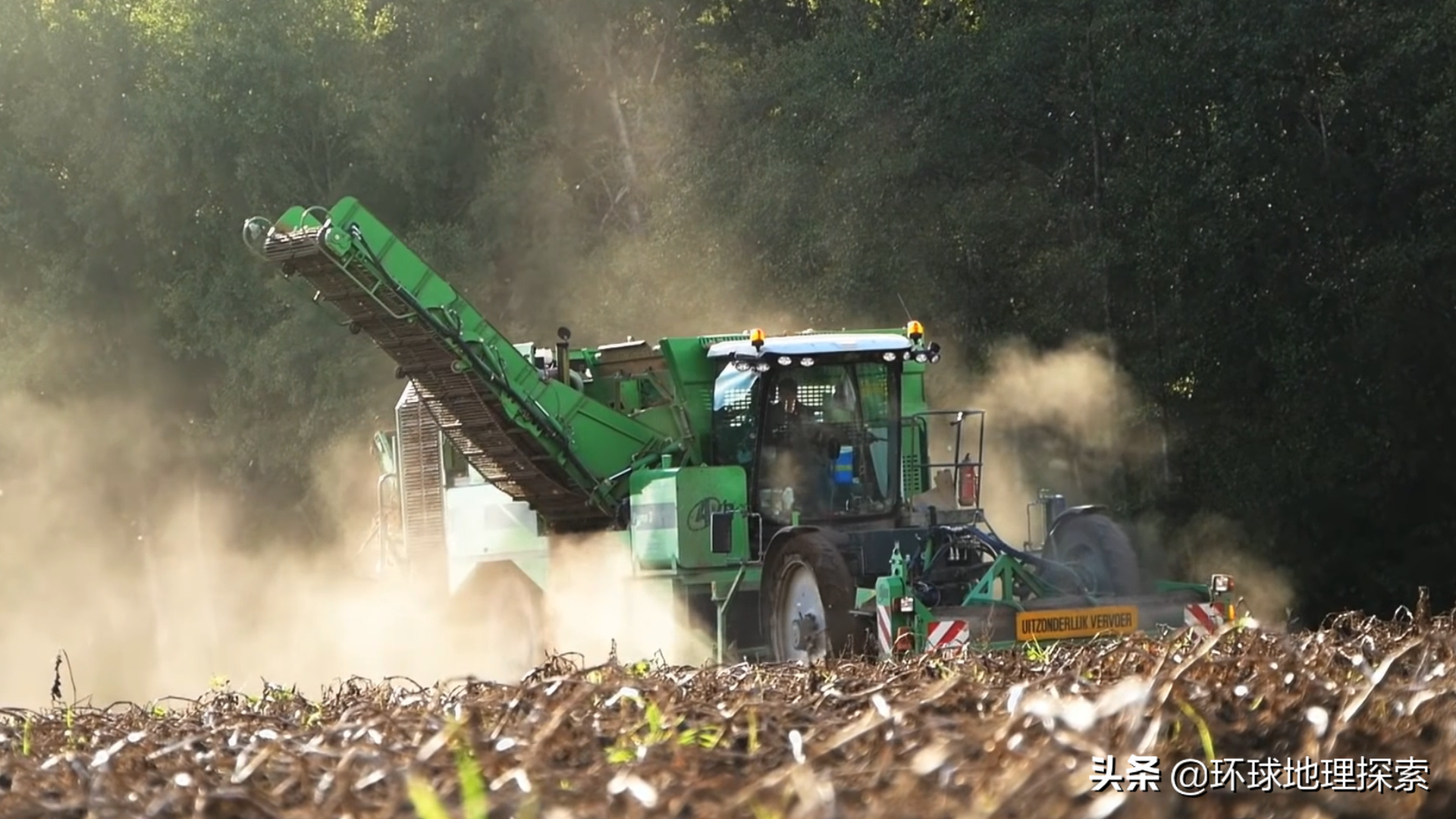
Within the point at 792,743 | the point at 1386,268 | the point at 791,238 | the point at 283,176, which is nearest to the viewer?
the point at 792,743

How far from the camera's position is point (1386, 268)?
846 inches

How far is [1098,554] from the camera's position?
14523mm

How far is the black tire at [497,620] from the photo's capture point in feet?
57.6

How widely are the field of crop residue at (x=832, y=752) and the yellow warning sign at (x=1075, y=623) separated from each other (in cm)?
828

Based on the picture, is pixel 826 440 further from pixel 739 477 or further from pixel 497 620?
pixel 497 620

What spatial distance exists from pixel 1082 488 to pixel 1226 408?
216 centimetres

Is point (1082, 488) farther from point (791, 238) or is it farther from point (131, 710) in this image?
point (131, 710)

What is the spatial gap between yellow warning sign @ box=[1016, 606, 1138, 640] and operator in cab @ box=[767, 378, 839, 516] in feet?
10.2

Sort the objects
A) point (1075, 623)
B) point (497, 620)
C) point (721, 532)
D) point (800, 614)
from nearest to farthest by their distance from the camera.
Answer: point (1075, 623) < point (800, 614) < point (721, 532) < point (497, 620)

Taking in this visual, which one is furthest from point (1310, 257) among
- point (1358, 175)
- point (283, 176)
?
point (283, 176)

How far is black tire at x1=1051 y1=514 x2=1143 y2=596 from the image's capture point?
564 inches

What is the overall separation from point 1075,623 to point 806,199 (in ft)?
47.3

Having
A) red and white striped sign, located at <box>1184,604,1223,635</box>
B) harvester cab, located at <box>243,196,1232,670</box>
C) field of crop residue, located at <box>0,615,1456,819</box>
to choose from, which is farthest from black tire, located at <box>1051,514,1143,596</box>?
field of crop residue, located at <box>0,615,1456,819</box>

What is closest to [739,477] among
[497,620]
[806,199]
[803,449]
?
[803,449]
